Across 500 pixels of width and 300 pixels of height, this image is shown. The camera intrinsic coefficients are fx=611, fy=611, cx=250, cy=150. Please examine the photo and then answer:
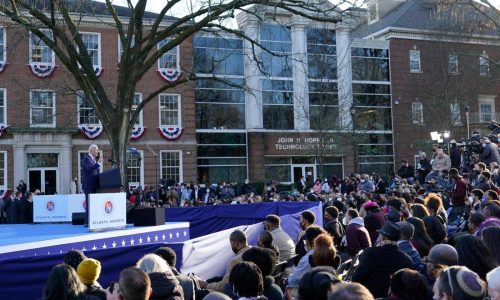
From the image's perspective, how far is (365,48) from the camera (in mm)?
42344

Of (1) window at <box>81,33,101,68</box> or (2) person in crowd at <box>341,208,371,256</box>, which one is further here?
(1) window at <box>81,33,101,68</box>

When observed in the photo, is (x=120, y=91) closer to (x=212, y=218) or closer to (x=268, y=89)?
(x=212, y=218)

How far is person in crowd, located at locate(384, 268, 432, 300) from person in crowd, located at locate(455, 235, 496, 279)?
89 centimetres

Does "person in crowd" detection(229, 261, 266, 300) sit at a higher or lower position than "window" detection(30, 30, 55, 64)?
lower

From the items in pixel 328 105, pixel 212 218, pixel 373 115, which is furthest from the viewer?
pixel 373 115

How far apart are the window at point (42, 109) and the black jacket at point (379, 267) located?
2932 cm

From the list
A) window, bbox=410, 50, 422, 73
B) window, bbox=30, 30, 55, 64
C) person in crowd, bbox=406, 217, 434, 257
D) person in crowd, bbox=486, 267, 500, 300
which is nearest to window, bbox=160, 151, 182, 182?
window, bbox=30, 30, 55, 64

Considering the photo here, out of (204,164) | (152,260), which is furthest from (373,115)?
(152,260)

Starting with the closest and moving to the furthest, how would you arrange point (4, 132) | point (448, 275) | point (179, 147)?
point (448, 275)
point (4, 132)
point (179, 147)

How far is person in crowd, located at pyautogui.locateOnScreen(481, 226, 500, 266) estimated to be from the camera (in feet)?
18.6

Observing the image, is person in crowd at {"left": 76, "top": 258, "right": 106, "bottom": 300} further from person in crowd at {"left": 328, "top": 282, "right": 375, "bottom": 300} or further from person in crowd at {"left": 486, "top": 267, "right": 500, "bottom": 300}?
person in crowd at {"left": 486, "top": 267, "right": 500, "bottom": 300}

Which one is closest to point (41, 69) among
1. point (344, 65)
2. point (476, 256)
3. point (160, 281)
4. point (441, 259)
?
point (344, 65)

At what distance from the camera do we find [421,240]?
7453 mm

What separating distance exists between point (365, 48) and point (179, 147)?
15.3 m
